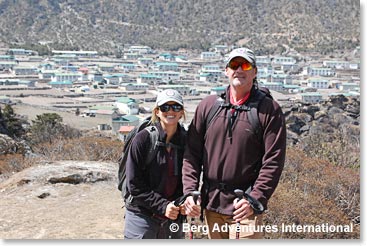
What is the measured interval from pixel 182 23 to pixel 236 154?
97.5 meters

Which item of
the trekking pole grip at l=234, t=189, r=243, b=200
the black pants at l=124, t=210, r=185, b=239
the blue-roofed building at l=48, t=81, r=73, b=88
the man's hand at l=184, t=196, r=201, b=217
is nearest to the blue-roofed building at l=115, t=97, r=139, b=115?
the blue-roofed building at l=48, t=81, r=73, b=88

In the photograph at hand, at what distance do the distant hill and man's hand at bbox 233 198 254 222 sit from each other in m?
76.9

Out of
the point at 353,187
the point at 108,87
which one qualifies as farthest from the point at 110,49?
the point at 353,187

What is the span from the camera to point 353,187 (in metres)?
5.87

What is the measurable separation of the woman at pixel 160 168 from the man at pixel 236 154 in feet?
0.26

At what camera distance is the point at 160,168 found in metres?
2.51

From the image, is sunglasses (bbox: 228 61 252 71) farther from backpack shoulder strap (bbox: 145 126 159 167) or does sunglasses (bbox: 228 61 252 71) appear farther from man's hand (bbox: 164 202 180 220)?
man's hand (bbox: 164 202 180 220)

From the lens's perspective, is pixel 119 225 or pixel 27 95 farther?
pixel 27 95

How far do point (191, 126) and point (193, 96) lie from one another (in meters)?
42.3

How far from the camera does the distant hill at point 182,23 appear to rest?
84000 millimetres

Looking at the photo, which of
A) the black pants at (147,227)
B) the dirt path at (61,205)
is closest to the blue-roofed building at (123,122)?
the dirt path at (61,205)

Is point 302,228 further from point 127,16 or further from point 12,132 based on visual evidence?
point 127,16

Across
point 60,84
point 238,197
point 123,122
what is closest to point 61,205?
point 238,197

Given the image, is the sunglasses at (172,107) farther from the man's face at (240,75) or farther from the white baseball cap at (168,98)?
the man's face at (240,75)
